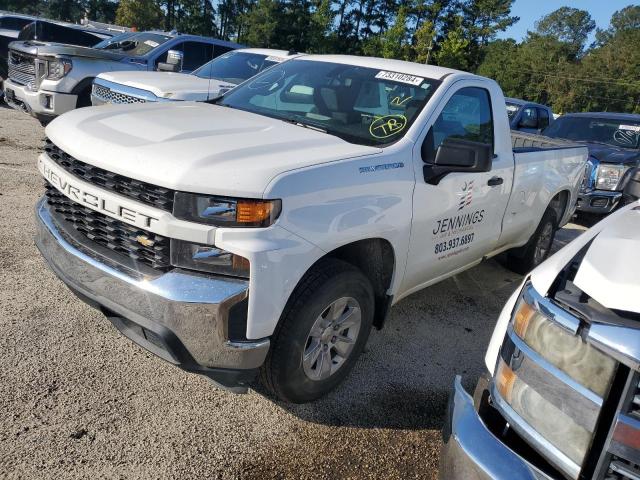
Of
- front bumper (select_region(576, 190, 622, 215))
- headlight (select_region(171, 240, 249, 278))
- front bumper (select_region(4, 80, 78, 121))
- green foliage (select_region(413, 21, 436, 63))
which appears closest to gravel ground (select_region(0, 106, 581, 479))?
headlight (select_region(171, 240, 249, 278))

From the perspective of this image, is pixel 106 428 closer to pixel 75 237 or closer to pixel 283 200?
pixel 75 237

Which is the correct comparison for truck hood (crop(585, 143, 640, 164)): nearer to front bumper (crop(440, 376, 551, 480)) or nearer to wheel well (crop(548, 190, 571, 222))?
wheel well (crop(548, 190, 571, 222))

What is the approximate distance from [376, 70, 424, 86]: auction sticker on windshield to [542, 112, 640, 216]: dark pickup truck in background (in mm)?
3875

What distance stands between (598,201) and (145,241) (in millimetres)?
7093

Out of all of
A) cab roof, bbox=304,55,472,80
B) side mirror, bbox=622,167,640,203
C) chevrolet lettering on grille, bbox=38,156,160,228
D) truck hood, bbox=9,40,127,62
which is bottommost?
chevrolet lettering on grille, bbox=38,156,160,228

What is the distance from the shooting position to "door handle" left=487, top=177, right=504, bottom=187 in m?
3.83

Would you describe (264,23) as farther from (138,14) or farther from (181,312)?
(181,312)

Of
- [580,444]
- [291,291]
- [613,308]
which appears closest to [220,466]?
[291,291]

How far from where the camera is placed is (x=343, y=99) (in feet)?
11.8

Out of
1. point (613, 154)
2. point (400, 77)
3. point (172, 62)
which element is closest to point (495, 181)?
point (400, 77)

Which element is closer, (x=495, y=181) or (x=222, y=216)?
(x=222, y=216)

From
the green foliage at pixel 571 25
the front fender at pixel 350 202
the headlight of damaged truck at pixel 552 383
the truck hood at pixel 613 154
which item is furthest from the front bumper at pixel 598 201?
the green foliage at pixel 571 25

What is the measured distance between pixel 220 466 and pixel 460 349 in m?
2.05

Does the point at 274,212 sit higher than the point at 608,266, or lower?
lower
